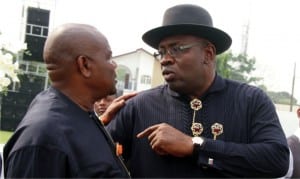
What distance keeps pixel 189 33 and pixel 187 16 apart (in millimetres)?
92

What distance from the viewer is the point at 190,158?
79.7 inches

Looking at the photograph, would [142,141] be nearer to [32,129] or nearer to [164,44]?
[164,44]

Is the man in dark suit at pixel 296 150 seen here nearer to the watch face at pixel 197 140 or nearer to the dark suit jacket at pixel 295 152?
the dark suit jacket at pixel 295 152

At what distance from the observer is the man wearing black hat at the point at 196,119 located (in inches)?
76.4

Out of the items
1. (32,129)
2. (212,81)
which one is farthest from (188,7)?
(32,129)

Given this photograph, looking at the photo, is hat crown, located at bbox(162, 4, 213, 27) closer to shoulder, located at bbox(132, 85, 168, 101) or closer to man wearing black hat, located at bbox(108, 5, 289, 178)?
man wearing black hat, located at bbox(108, 5, 289, 178)

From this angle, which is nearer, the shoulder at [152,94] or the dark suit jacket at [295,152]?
the shoulder at [152,94]

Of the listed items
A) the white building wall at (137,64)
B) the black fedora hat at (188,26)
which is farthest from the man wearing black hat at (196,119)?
the white building wall at (137,64)

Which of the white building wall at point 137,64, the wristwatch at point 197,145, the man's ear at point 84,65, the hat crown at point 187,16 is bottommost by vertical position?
the white building wall at point 137,64

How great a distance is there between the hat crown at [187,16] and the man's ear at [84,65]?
28.5 inches

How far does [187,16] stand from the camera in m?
Result: 2.24

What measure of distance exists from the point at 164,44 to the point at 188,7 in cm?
23

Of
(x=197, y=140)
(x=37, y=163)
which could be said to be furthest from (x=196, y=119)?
(x=37, y=163)

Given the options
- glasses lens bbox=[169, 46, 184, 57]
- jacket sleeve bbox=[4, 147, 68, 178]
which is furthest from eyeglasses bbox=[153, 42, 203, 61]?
jacket sleeve bbox=[4, 147, 68, 178]
